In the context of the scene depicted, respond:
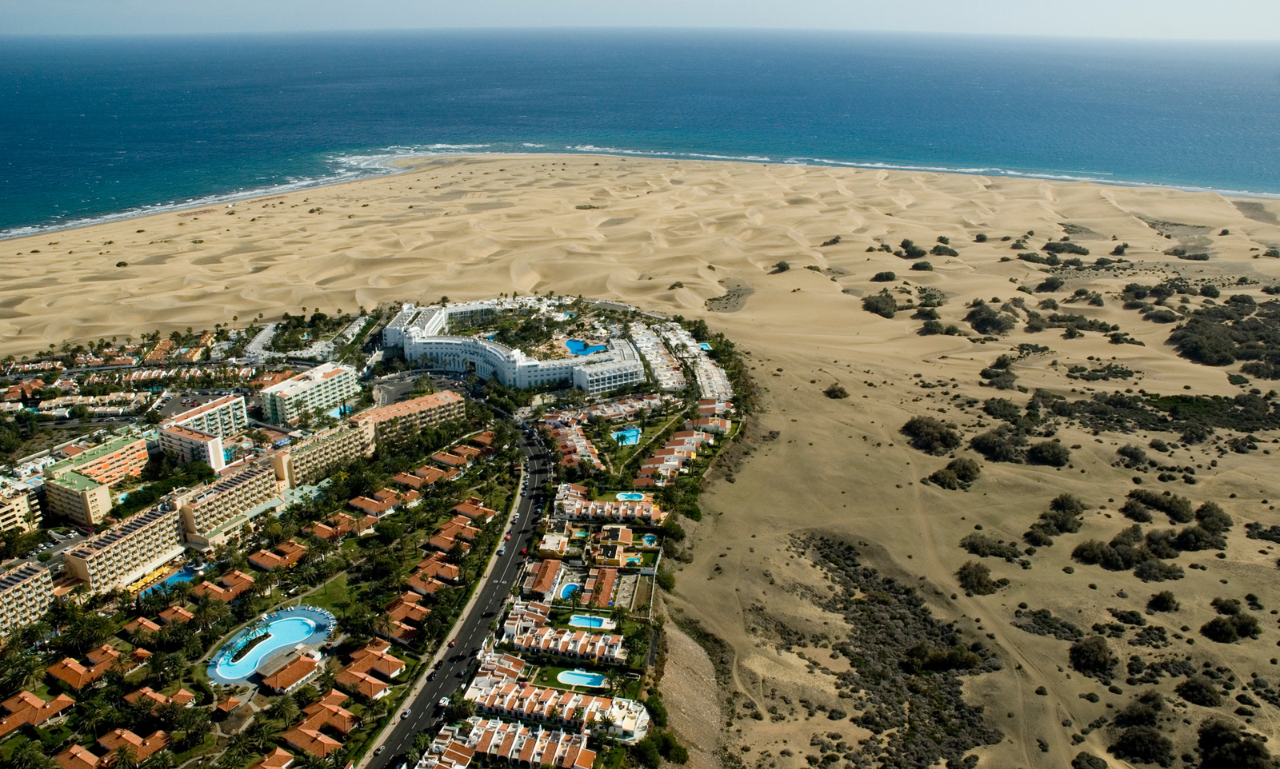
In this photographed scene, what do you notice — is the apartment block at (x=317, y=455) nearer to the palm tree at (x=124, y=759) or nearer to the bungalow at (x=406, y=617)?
the bungalow at (x=406, y=617)

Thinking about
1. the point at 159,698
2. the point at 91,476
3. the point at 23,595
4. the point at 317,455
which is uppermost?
the point at 317,455

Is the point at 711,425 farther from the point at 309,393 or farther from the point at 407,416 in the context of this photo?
the point at 309,393

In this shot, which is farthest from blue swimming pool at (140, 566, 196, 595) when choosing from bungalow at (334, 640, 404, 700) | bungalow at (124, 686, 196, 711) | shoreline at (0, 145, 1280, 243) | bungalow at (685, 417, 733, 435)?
shoreline at (0, 145, 1280, 243)

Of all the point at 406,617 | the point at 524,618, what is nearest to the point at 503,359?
the point at 406,617

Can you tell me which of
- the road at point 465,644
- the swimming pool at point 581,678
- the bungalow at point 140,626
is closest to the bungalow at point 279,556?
the bungalow at point 140,626

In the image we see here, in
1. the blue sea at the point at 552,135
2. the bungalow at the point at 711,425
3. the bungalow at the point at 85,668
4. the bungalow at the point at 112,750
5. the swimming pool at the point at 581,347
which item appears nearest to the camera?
the bungalow at the point at 112,750

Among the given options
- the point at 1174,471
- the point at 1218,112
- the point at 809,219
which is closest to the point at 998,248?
the point at 809,219
